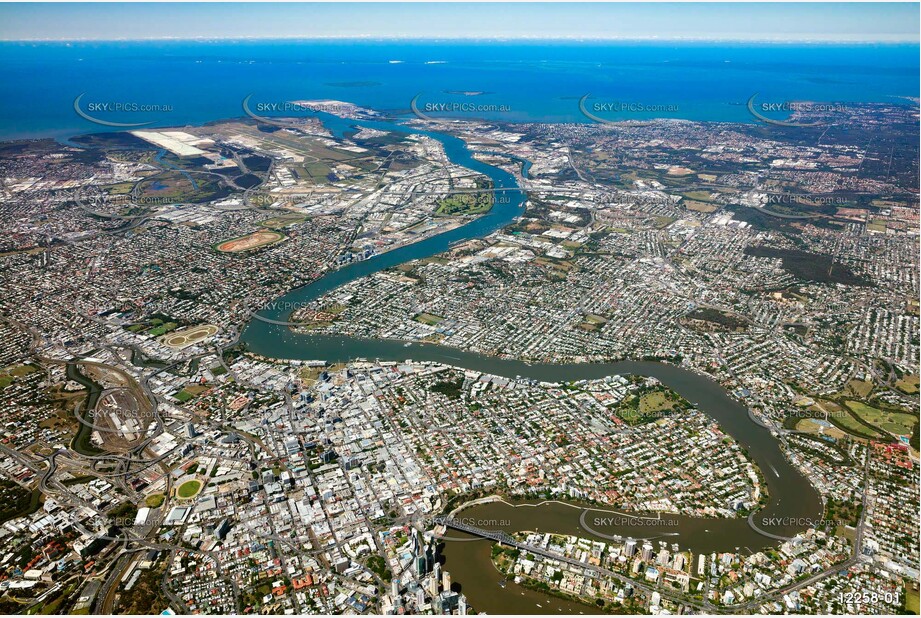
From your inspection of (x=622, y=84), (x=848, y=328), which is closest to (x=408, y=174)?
(x=848, y=328)

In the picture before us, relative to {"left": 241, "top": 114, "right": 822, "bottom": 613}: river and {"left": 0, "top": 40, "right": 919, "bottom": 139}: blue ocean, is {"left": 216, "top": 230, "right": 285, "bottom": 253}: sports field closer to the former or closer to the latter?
{"left": 241, "top": 114, "right": 822, "bottom": 613}: river

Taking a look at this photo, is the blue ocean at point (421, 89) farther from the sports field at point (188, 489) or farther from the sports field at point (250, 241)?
the sports field at point (188, 489)

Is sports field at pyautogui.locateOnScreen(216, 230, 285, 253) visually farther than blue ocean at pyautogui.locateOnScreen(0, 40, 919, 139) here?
No

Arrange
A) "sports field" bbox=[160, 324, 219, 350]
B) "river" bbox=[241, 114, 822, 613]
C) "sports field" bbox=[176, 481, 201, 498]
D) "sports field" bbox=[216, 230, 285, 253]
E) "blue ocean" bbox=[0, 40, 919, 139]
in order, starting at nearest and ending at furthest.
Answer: "river" bbox=[241, 114, 822, 613] < "sports field" bbox=[176, 481, 201, 498] < "sports field" bbox=[160, 324, 219, 350] < "sports field" bbox=[216, 230, 285, 253] < "blue ocean" bbox=[0, 40, 919, 139]

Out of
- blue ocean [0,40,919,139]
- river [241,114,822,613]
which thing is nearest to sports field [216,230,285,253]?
river [241,114,822,613]

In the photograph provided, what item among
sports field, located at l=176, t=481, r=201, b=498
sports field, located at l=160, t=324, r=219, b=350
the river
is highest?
sports field, located at l=176, t=481, r=201, b=498

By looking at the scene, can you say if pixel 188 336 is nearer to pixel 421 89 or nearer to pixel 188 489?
pixel 188 489

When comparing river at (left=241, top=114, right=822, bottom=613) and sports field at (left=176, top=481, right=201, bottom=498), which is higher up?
sports field at (left=176, top=481, right=201, bottom=498)
